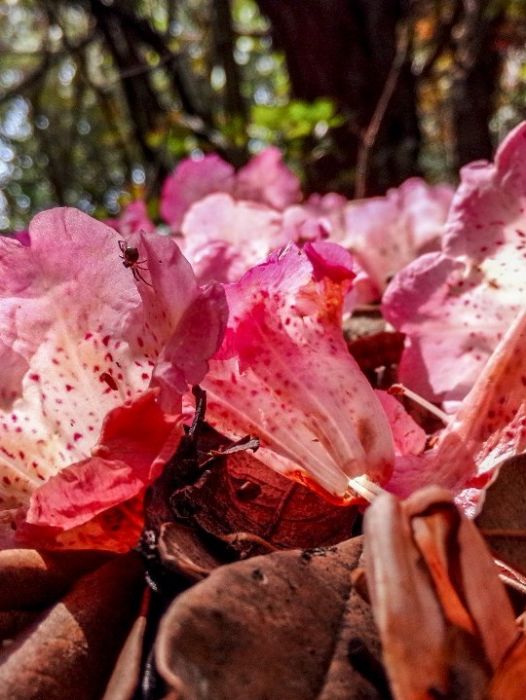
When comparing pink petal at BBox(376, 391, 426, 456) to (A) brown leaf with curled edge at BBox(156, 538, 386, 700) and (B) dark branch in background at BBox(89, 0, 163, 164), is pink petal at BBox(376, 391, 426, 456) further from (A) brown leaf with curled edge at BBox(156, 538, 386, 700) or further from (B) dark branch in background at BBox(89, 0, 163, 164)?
(B) dark branch in background at BBox(89, 0, 163, 164)

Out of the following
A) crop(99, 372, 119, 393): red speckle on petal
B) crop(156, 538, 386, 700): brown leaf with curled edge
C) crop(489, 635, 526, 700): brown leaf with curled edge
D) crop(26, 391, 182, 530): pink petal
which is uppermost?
crop(99, 372, 119, 393): red speckle on petal

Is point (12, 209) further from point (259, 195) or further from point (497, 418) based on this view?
point (497, 418)

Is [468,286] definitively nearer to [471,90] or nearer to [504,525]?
[504,525]

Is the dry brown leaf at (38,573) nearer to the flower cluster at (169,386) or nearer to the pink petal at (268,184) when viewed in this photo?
the flower cluster at (169,386)

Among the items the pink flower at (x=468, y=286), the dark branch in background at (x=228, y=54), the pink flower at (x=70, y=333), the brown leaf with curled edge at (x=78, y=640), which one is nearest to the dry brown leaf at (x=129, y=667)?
the brown leaf with curled edge at (x=78, y=640)

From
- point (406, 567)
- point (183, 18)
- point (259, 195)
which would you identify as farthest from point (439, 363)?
point (183, 18)

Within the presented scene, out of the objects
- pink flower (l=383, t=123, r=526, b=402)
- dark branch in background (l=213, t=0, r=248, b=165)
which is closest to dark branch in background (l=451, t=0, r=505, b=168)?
dark branch in background (l=213, t=0, r=248, b=165)
